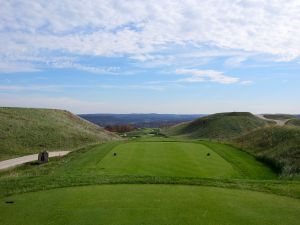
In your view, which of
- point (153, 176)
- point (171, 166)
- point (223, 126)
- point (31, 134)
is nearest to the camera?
point (153, 176)

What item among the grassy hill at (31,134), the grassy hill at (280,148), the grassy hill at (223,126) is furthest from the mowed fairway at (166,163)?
the grassy hill at (223,126)

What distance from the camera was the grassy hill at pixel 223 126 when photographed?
55281 millimetres

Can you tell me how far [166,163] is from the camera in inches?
611

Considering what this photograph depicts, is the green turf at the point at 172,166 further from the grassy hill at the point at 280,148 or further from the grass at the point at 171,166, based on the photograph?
the grassy hill at the point at 280,148

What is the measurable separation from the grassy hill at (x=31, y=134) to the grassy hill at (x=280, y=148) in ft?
70.2

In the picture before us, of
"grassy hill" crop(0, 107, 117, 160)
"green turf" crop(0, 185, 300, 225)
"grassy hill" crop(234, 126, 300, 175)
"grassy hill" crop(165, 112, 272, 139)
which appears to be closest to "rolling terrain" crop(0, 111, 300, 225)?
"green turf" crop(0, 185, 300, 225)

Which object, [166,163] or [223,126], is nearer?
[166,163]

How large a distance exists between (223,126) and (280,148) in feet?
126

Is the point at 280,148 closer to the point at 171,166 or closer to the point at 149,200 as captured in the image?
the point at 171,166

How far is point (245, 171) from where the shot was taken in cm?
1572

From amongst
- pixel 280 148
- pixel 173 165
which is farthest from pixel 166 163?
pixel 280 148

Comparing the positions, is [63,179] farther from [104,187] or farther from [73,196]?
[73,196]

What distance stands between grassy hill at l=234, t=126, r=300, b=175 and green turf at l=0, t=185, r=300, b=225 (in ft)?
27.0

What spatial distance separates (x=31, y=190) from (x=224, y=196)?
5.54 m
